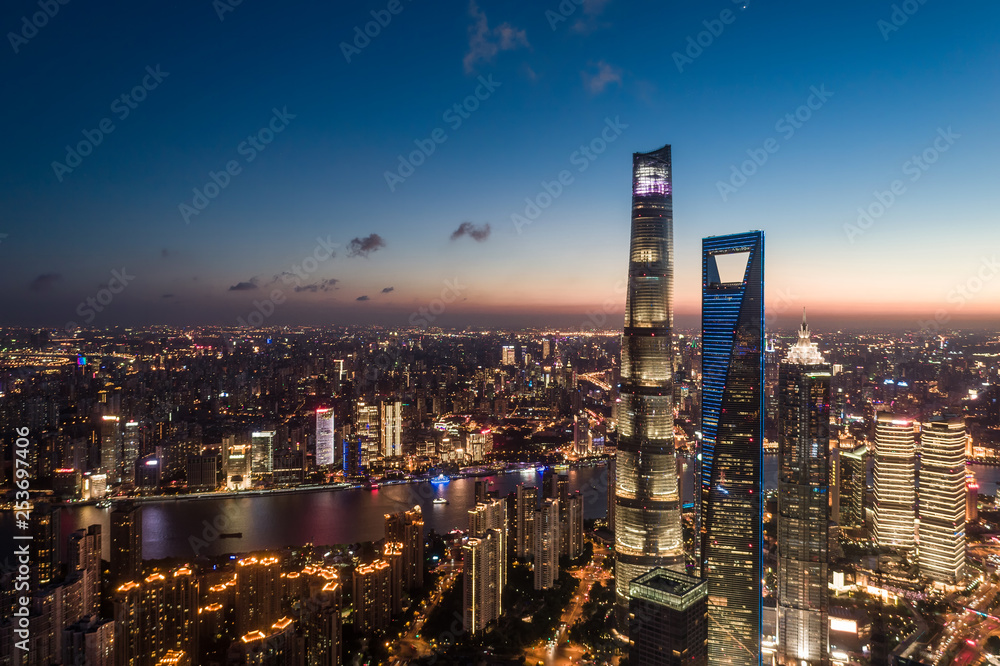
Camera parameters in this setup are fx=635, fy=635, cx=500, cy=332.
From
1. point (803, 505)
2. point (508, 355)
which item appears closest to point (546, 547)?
point (803, 505)

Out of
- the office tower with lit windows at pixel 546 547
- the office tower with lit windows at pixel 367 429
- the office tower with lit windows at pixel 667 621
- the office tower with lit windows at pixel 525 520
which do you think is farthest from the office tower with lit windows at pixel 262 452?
the office tower with lit windows at pixel 667 621

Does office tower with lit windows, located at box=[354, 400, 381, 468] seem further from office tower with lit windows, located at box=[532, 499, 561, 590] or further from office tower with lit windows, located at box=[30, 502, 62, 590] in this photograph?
office tower with lit windows, located at box=[30, 502, 62, 590]

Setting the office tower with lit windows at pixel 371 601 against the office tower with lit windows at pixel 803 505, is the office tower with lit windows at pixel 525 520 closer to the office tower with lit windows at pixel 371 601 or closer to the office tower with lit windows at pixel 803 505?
the office tower with lit windows at pixel 371 601

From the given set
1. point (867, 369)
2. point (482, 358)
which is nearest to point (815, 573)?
point (867, 369)

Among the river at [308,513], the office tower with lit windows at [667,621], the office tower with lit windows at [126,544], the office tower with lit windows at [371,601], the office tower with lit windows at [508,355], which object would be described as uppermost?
the office tower with lit windows at [508,355]

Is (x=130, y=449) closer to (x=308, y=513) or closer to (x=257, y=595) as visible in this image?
(x=308, y=513)

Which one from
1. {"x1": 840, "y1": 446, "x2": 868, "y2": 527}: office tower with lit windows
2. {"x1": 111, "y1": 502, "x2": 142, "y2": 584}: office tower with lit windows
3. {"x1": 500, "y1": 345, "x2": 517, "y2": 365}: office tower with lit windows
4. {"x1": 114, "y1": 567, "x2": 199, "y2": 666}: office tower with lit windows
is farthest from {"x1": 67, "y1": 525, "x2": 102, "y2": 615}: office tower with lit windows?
{"x1": 500, "y1": 345, "x2": 517, "y2": 365}: office tower with lit windows

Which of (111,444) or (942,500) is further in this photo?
(111,444)

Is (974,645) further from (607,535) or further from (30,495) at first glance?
(30,495)
